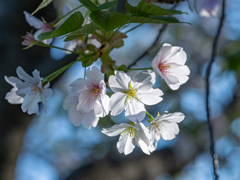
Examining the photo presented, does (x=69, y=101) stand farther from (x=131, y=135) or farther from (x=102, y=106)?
(x=131, y=135)

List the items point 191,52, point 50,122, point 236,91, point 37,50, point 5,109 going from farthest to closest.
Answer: point 50,122 → point 191,52 → point 236,91 → point 37,50 → point 5,109

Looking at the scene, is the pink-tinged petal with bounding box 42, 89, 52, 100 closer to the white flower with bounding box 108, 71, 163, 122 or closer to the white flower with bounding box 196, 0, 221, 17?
the white flower with bounding box 108, 71, 163, 122

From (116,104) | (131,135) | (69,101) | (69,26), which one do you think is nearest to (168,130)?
(131,135)

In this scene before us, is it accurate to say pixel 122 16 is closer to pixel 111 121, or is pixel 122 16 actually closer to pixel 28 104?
pixel 28 104

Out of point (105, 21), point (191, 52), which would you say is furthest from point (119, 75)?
point (191, 52)

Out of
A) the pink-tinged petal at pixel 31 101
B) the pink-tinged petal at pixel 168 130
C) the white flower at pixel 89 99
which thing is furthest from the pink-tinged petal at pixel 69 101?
the pink-tinged petal at pixel 168 130

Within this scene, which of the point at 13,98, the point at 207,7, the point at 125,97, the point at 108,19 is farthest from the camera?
the point at 207,7

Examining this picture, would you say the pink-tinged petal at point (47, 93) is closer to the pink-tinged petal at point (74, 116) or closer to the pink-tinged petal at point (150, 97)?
the pink-tinged petal at point (74, 116)
